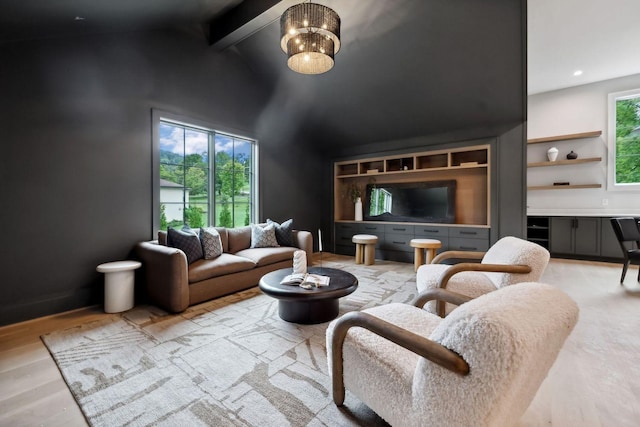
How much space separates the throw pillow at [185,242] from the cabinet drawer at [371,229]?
Result: 11.1 ft

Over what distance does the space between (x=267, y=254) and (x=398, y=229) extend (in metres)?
2.67

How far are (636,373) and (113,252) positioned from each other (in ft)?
15.4

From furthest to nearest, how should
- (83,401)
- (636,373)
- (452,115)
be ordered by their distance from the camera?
(452,115) < (636,373) < (83,401)

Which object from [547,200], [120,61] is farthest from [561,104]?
[120,61]

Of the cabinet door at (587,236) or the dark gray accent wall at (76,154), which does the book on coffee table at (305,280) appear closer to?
the dark gray accent wall at (76,154)

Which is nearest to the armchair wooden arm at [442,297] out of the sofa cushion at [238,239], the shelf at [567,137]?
the sofa cushion at [238,239]

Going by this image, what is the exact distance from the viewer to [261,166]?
4.93 metres

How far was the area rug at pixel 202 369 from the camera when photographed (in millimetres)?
1432

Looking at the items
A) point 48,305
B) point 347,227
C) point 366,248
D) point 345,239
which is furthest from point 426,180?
point 48,305

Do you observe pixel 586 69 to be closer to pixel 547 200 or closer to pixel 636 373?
pixel 547 200

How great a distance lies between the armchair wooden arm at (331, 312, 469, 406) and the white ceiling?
435 cm

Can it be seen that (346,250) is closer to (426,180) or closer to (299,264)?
(426,180)

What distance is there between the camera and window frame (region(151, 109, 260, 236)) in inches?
139

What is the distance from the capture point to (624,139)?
5.21 metres
